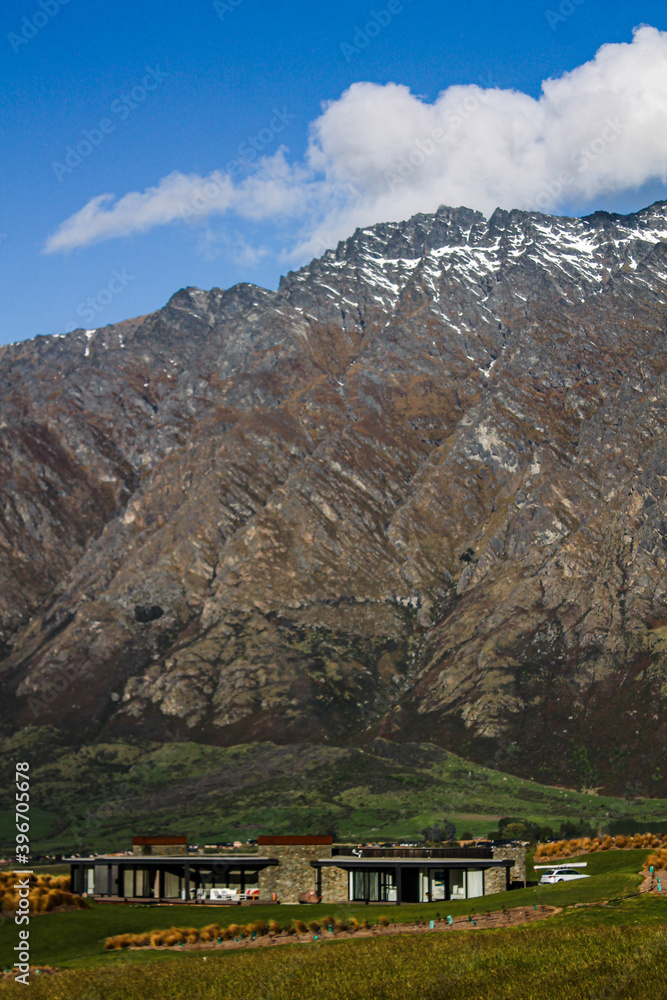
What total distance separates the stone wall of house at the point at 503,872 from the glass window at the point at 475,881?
324mm

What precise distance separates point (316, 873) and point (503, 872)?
1412cm

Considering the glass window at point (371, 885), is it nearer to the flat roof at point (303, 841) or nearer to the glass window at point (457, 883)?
the flat roof at point (303, 841)

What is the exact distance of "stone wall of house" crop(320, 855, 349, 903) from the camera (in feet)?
266

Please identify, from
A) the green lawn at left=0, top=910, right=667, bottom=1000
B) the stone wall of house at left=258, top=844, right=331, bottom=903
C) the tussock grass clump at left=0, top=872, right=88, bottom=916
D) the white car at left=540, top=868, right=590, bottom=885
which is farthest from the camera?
the stone wall of house at left=258, top=844, right=331, bottom=903

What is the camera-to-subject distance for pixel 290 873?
82812 millimetres

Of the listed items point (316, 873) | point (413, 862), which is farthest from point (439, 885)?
point (316, 873)

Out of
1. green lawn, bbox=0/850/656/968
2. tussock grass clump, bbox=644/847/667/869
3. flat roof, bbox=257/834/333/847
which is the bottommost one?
green lawn, bbox=0/850/656/968

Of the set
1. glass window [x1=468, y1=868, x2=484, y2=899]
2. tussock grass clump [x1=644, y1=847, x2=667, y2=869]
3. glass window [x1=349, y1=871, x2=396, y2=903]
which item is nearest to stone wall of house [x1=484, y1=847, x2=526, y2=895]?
glass window [x1=468, y1=868, x2=484, y2=899]

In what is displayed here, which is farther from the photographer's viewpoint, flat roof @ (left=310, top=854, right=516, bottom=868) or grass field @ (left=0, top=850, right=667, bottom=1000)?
flat roof @ (left=310, top=854, right=516, bottom=868)

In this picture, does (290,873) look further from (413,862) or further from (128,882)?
(128,882)

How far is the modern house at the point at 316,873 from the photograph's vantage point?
79062mm

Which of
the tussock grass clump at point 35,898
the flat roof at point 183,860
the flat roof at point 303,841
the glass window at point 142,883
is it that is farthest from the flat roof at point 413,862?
the tussock grass clump at point 35,898

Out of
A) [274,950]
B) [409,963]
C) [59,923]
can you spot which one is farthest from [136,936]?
[409,963]

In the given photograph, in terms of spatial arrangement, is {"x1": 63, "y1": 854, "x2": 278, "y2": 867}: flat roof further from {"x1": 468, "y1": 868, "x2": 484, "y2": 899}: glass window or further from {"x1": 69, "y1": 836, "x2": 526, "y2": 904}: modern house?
{"x1": 468, "y1": 868, "x2": 484, "y2": 899}: glass window
